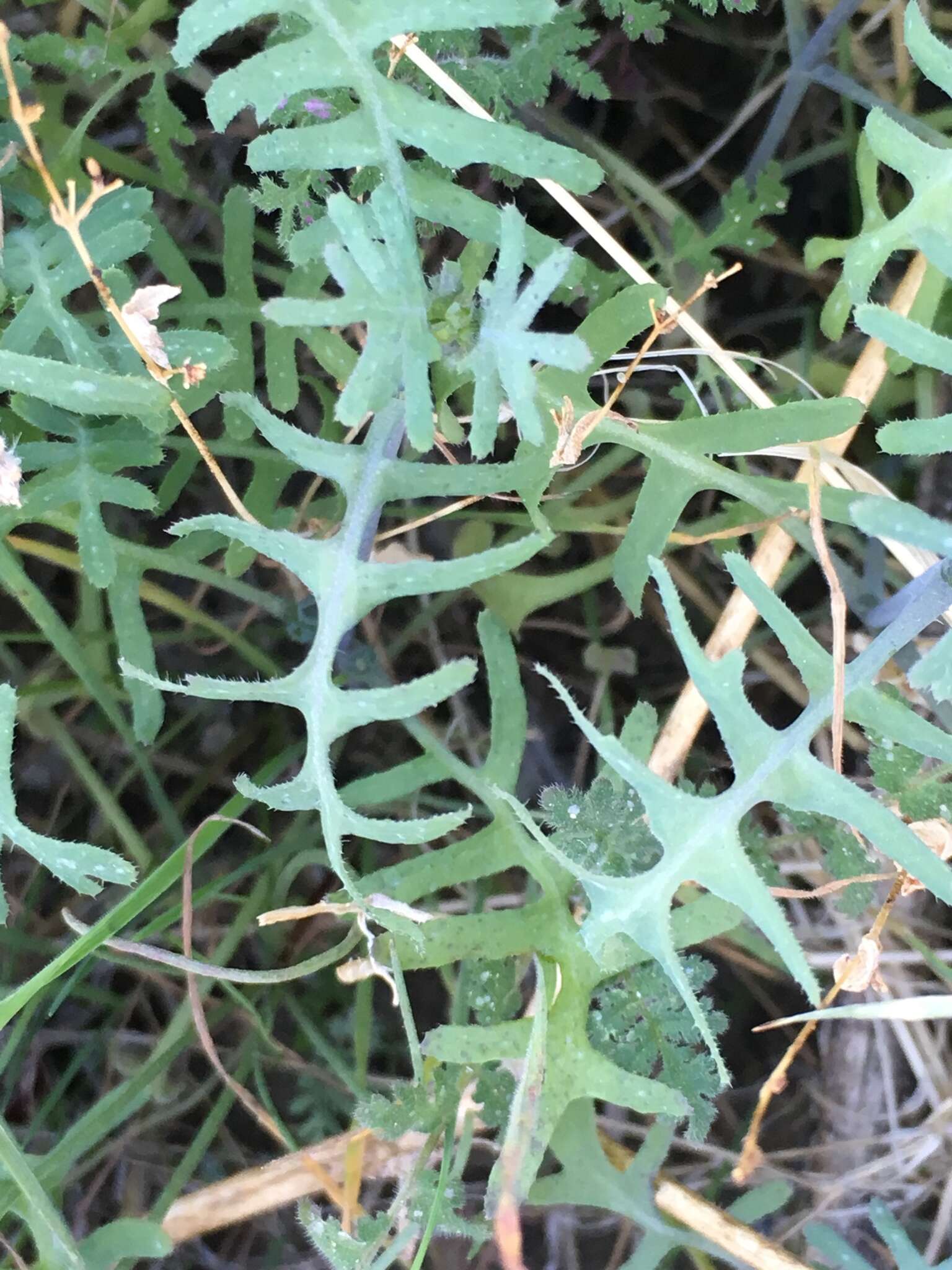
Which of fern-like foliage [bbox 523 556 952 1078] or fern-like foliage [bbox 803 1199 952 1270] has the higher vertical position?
fern-like foliage [bbox 523 556 952 1078]

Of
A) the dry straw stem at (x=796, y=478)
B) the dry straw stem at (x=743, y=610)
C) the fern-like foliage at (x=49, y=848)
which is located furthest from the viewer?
the dry straw stem at (x=743, y=610)

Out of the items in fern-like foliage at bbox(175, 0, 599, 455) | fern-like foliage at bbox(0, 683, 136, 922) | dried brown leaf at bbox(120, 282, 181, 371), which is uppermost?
fern-like foliage at bbox(175, 0, 599, 455)

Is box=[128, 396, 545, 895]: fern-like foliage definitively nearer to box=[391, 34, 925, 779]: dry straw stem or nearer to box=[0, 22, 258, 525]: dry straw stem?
box=[0, 22, 258, 525]: dry straw stem

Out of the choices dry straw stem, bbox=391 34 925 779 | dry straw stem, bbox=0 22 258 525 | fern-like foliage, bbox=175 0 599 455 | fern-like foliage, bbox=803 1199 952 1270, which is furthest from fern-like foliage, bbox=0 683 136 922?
fern-like foliage, bbox=803 1199 952 1270

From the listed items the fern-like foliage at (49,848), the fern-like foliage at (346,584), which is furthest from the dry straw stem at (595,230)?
the fern-like foliage at (49,848)

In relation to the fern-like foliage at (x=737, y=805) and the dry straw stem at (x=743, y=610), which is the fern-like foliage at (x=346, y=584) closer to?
the fern-like foliage at (x=737, y=805)

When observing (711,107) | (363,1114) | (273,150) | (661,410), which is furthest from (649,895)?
(711,107)

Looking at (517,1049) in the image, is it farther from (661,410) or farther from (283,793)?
(661,410)

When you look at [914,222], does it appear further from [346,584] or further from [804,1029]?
[804,1029]

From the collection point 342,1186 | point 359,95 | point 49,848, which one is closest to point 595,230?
point 359,95
